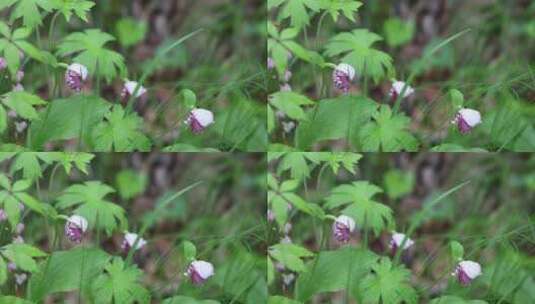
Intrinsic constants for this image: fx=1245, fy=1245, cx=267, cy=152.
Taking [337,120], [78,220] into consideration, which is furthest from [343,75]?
[78,220]

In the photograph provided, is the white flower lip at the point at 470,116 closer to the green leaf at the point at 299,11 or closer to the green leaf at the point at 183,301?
the green leaf at the point at 299,11

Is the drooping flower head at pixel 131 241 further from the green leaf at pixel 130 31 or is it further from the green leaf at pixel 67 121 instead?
the green leaf at pixel 130 31

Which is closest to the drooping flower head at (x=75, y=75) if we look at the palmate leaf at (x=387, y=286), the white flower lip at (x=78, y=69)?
the white flower lip at (x=78, y=69)

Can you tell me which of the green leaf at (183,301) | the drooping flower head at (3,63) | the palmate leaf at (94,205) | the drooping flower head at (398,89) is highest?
the drooping flower head at (3,63)

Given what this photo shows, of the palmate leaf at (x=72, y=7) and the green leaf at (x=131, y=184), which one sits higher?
the palmate leaf at (x=72, y=7)

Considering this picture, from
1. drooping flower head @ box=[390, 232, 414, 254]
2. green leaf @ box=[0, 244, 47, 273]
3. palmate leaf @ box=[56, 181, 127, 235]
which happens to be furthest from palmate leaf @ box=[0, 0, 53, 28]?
drooping flower head @ box=[390, 232, 414, 254]

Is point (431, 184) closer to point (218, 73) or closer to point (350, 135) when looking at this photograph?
point (350, 135)

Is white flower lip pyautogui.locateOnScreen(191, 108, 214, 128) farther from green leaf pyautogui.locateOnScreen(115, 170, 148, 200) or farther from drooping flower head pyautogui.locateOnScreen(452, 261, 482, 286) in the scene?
drooping flower head pyautogui.locateOnScreen(452, 261, 482, 286)

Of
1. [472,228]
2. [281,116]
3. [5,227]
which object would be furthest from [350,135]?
[5,227]
